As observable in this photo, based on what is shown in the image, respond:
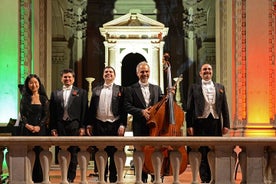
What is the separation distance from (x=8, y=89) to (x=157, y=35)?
4.26 m

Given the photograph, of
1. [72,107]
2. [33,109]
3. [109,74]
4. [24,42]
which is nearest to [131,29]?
[24,42]

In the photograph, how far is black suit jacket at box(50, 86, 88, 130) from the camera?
6.99 m

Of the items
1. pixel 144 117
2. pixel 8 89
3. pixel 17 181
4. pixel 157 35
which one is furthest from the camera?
pixel 157 35

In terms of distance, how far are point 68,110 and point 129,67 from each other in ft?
27.0

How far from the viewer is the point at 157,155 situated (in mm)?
5535

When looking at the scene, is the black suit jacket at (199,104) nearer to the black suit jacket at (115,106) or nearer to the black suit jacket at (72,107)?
the black suit jacket at (115,106)

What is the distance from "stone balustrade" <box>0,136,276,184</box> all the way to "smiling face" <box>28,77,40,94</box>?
1.33 meters

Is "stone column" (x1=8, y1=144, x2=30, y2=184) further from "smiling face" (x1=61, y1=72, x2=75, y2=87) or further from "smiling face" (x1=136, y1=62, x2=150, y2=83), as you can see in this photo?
"smiling face" (x1=136, y1=62, x2=150, y2=83)

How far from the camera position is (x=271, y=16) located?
11.2 m

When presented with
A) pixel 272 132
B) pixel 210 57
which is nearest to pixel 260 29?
pixel 272 132

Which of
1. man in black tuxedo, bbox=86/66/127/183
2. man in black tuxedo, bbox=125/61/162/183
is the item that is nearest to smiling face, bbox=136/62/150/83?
man in black tuxedo, bbox=125/61/162/183

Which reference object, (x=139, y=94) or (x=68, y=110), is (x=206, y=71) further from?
(x=68, y=110)

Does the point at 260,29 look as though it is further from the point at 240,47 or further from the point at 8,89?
the point at 8,89

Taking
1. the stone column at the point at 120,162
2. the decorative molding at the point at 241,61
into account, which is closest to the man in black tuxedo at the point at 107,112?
the stone column at the point at 120,162
